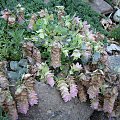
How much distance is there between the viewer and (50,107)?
344 centimetres

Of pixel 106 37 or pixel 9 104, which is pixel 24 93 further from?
pixel 106 37

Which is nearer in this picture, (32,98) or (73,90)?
(32,98)

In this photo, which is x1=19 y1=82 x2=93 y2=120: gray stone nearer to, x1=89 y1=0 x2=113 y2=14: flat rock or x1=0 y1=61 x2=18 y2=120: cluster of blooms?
x1=0 y1=61 x2=18 y2=120: cluster of blooms

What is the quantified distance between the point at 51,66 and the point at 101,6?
2543mm

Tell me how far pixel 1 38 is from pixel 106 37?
1852 mm

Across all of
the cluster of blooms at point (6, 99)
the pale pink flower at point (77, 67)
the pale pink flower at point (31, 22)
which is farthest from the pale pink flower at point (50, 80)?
the pale pink flower at point (31, 22)

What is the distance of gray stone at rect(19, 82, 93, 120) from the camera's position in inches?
134

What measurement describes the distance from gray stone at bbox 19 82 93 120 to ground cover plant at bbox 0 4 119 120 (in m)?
0.06

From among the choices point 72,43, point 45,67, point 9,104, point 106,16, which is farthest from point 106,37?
point 9,104

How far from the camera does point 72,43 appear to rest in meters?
3.71

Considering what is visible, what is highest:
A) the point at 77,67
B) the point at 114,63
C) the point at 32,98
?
the point at 77,67

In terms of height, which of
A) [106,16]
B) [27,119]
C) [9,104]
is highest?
[9,104]

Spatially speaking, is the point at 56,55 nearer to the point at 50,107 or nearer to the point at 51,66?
the point at 51,66

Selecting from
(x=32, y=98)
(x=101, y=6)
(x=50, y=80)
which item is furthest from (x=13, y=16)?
(x=101, y=6)
